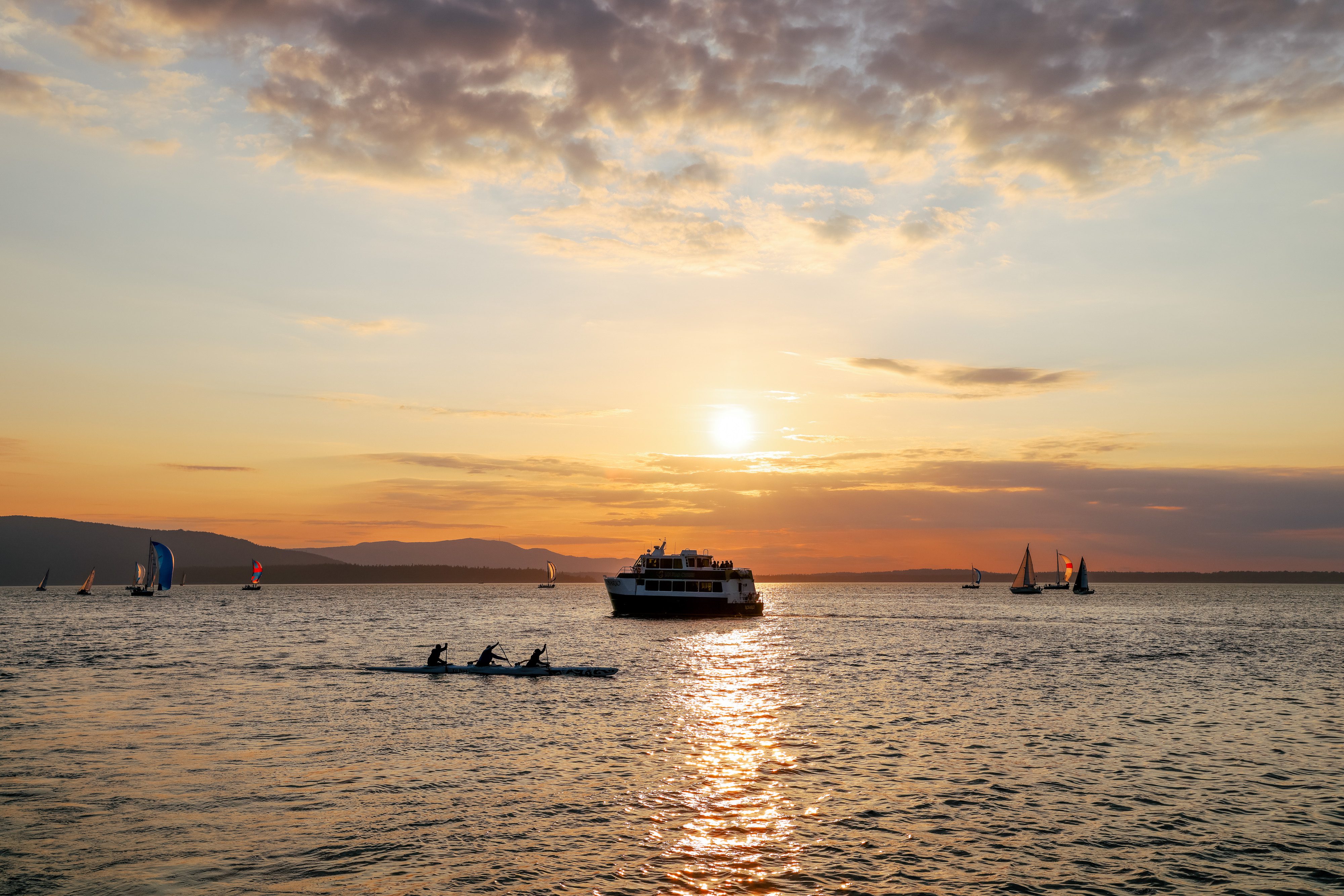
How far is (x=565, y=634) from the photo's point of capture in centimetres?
10875

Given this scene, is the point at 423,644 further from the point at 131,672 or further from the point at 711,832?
the point at 711,832

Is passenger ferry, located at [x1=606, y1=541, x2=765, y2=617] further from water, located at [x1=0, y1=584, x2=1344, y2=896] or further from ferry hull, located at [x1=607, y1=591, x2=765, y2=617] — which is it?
water, located at [x1=0, y1=584, x2=1344, y2=896]

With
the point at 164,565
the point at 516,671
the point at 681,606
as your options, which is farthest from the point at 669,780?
the point at 164,565

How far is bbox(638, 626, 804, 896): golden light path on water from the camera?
20031mm

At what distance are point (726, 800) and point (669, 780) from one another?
2996mm

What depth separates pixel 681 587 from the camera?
11912cm

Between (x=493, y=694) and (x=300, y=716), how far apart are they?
1195cm

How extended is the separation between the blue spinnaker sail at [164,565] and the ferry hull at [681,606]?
359 ft

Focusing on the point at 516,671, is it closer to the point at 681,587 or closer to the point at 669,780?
the point at 669,780

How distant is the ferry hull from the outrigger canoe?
59630mm

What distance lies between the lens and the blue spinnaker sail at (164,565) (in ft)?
581

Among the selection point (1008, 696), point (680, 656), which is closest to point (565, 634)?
point (680, 656)

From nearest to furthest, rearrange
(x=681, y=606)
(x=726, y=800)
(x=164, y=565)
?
(x=726, y=800) → (x=681, y=606) → (x=164, y=565)

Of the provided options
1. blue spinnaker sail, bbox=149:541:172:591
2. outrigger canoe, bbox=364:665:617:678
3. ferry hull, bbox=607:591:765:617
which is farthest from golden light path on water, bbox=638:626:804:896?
blue spinnaker sail, bbox=149:541:172:591
